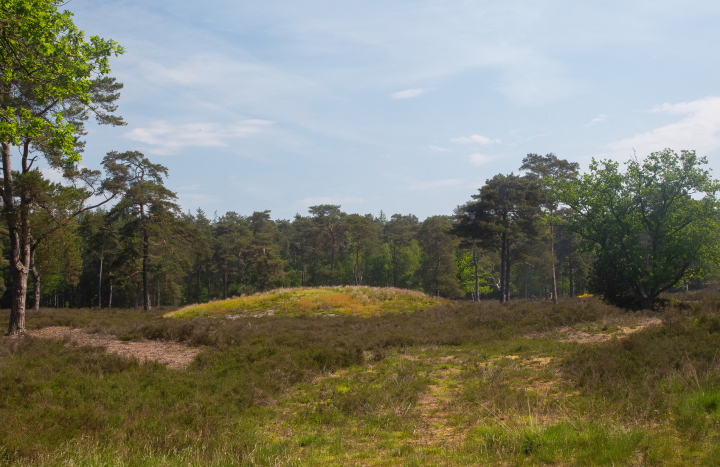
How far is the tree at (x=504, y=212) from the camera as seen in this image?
33.1 m

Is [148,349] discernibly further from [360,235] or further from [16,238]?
[360,235]

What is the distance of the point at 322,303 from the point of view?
2780 centimetres

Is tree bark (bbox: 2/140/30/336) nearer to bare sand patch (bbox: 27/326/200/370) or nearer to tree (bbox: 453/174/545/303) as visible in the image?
bare sand patch (bbox: 27/326/200/370)

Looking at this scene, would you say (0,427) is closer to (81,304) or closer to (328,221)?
(328,221)

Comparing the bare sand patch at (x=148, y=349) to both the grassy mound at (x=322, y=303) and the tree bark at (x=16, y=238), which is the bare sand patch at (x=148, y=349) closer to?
the tree bark at (x=16, y=238)

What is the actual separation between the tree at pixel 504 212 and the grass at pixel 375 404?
21.3 meters

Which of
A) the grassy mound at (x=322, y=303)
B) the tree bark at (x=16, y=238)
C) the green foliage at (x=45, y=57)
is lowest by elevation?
the grassy mound at (x=322, y=303)

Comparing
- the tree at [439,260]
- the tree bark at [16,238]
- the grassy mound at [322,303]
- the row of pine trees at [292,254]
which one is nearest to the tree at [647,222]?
the row of pine trees at [292,254]

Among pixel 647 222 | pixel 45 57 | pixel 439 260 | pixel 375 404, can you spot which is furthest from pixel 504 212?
pixel 45 57

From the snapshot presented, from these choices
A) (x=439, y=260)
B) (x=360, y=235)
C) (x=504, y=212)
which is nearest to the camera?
(x=504, y=212)

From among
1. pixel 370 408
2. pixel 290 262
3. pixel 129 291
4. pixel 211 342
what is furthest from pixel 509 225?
pixel 290 262

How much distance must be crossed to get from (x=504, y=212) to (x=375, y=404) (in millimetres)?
28819

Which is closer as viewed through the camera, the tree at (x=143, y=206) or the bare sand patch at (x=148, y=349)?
the bare sand patch at (x=148, y=349)

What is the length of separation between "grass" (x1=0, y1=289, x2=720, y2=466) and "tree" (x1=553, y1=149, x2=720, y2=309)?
26.0 feet
